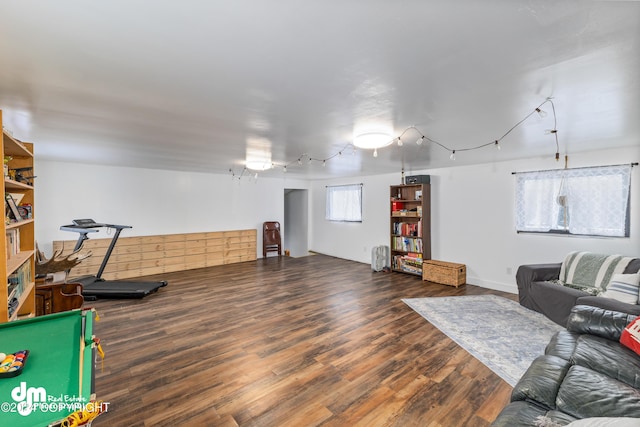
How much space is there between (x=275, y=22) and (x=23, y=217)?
2851 mm

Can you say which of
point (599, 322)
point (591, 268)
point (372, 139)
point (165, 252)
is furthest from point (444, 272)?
point (165, 252)

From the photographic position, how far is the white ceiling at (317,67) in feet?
3.69

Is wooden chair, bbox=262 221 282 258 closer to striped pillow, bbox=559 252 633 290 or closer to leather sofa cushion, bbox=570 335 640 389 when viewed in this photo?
striped pillow, bbox=559 252 633 290

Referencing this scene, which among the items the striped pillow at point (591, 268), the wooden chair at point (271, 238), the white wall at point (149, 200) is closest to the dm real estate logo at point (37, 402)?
the striped pillow at point (591, 268)

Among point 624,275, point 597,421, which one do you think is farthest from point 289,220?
point 597,421

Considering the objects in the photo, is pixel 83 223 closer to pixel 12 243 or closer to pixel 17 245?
pixel 17 245

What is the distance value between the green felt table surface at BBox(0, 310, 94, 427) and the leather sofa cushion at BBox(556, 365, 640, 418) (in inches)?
89.8

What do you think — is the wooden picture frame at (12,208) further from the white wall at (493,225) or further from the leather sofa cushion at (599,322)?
the white wall at (493,225)

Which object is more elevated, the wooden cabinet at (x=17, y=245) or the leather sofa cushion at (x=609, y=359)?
the wooden cabinet at (x=17, y=245)

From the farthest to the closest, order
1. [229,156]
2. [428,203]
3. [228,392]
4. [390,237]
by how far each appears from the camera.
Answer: [390,237], [428,203], [229,156], [228,392]

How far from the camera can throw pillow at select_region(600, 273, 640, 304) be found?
111 inches

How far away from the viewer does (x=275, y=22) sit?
118 centimetres

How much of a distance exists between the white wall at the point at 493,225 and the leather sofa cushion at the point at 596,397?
3.24 meters

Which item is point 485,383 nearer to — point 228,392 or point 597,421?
point 597,421
